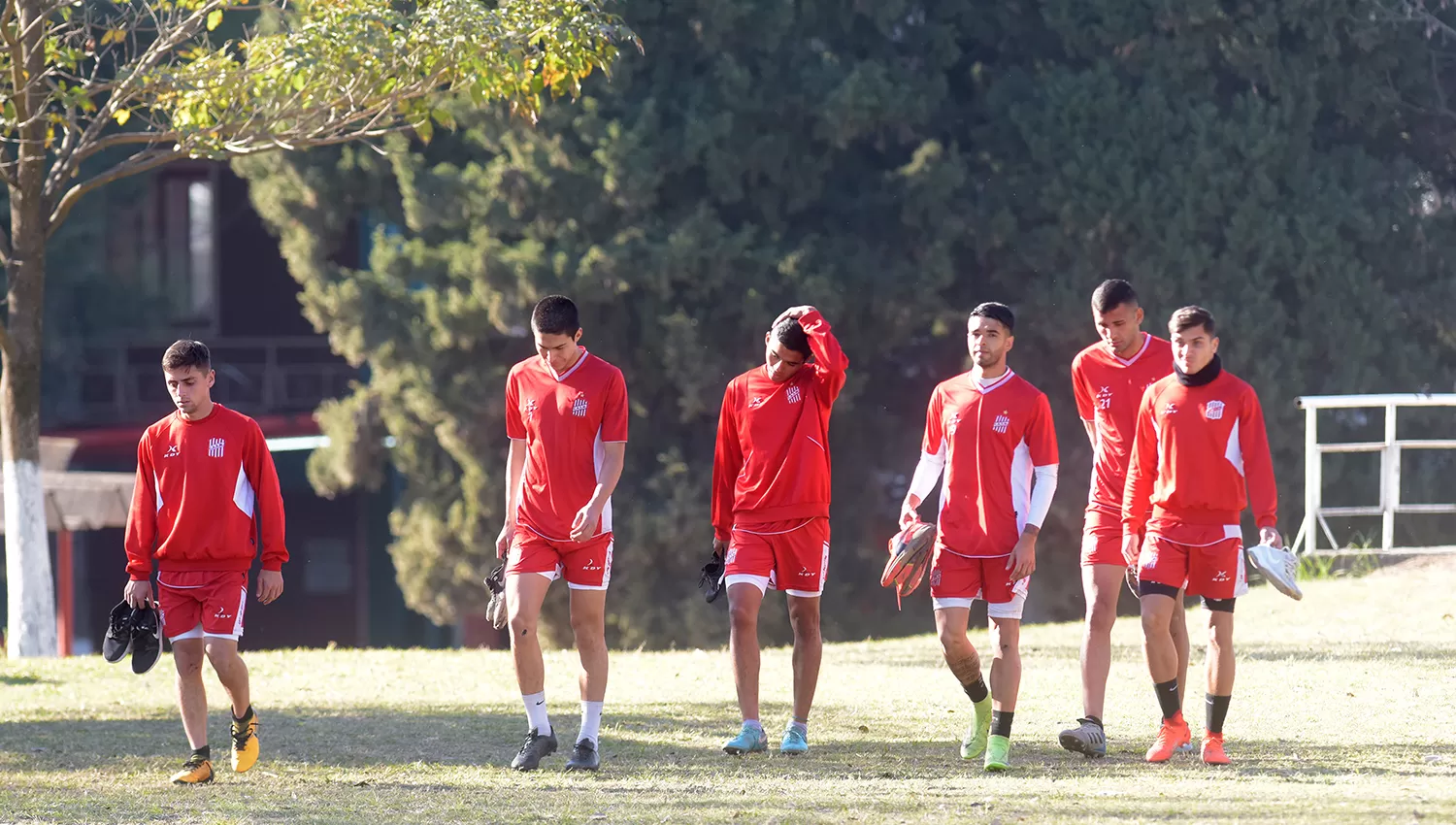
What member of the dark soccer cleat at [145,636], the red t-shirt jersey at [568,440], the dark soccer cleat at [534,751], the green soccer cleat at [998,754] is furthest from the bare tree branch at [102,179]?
the green soccer cleat at [998,754]

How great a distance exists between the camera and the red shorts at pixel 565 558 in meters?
7.73

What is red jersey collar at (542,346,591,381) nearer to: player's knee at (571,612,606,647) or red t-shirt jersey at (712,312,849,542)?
red t-shirt jersey at (712,312,849,542)

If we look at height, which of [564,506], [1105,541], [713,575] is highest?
[564,506]

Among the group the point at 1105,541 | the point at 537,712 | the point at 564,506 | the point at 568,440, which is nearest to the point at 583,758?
the point at 537,712

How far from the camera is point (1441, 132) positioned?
1927 cm

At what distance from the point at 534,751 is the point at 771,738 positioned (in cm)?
136

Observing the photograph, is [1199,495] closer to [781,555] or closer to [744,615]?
[781,555]

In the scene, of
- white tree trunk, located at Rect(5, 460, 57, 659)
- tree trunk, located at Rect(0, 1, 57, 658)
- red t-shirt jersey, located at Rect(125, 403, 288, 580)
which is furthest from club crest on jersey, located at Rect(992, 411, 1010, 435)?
white tree trunk, located at Rect(5, 460, 57, 659)

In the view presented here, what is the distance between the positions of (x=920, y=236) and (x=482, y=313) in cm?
454

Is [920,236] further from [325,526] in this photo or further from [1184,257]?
[325,526]

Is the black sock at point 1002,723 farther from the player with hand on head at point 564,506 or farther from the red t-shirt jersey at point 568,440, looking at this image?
the red t-shirt jersey at point 568,440

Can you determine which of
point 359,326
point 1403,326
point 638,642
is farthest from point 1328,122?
point 359,326

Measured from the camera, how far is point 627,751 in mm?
8430

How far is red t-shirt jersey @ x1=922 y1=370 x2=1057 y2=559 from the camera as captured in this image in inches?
294
